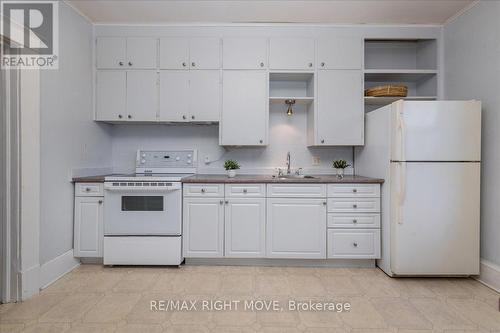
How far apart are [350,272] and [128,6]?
352 cm

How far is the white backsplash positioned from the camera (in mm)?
3449

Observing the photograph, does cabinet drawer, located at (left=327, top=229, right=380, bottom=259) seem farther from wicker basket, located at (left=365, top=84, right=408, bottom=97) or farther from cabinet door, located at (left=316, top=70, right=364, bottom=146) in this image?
wicker basket, located at (left=365, top=84, right=408, bottom=97)

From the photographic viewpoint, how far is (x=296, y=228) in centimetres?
278

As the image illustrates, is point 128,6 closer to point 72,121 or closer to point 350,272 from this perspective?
point 72,121

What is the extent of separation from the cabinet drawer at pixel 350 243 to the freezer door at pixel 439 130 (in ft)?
2.86

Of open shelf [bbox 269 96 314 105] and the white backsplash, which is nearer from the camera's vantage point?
open shelf [bbox 269 96 314 105]

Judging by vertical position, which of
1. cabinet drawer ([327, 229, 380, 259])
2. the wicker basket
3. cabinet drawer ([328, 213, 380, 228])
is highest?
the wicker basket

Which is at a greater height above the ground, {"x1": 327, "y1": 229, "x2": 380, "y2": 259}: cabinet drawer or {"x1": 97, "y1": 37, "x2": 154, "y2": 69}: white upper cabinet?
{"x1": 97, "y1": 37, "x2": 154, "y2": 69}: white upper cabinet

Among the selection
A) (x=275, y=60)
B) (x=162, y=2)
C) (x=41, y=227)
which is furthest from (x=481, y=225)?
(x=41, y=227)

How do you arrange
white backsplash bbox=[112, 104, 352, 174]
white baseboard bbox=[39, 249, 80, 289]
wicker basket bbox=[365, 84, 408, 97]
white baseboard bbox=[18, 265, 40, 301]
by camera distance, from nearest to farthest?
white baseboard bbox=[18, 265, 40, 301] < white baseboard bbox=[39, 249, 80, 289] < wicker basket bbox=[365, 84, 408, 97] < white backsplash bbox=[112, 104, 352, 174]

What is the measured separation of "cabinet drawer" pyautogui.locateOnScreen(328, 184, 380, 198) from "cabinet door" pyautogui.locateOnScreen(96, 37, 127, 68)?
2710mm

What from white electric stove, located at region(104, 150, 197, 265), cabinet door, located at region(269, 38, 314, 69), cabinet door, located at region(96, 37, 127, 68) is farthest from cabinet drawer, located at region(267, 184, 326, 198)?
cabinet door, located at region(96, 37, 127, 68)

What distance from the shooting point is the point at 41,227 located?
2328 mm
